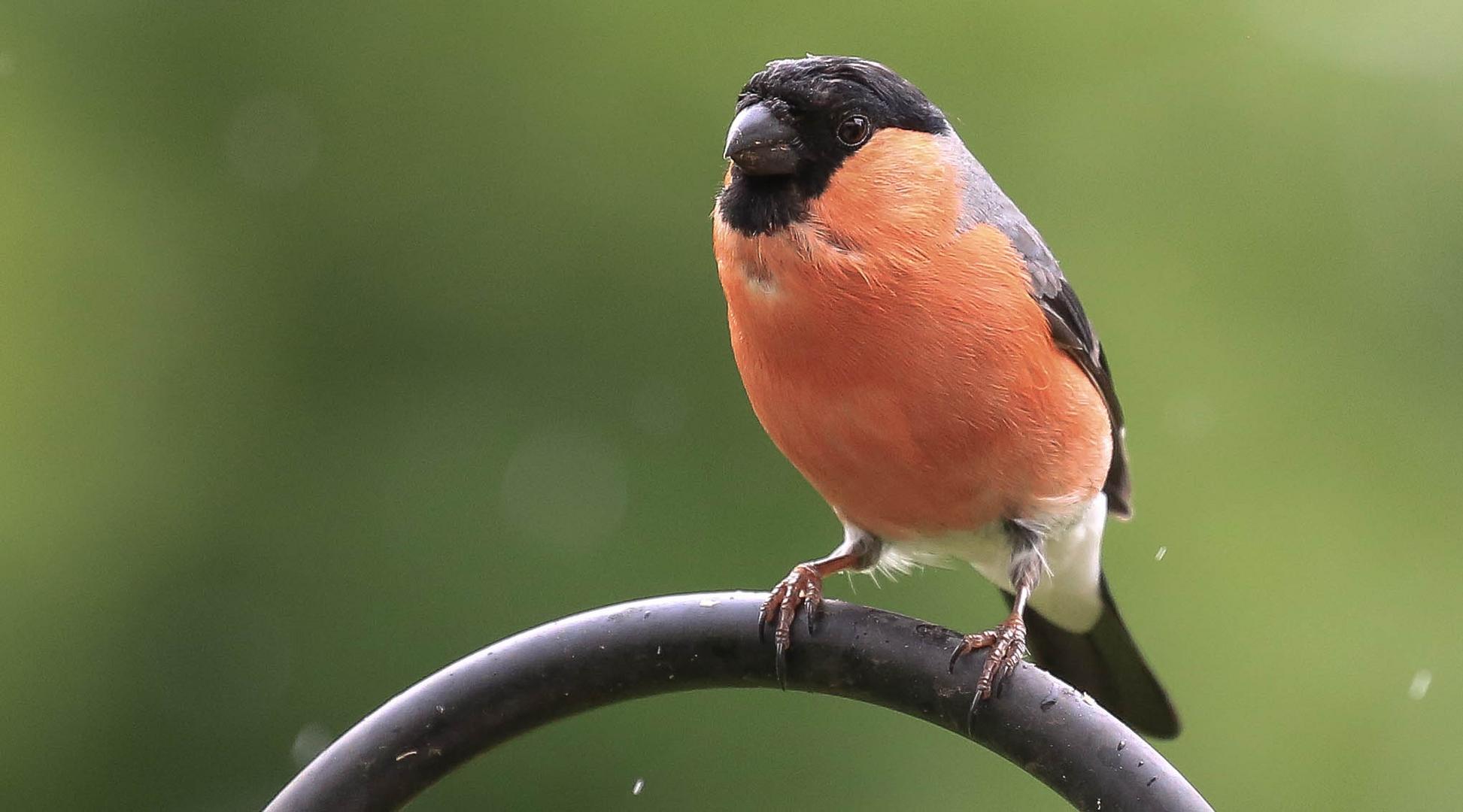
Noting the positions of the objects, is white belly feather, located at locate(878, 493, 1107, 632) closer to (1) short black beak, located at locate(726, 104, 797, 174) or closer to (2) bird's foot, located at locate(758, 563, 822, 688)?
(2) bird's foot, located at locate(758, 563, 822, 688)

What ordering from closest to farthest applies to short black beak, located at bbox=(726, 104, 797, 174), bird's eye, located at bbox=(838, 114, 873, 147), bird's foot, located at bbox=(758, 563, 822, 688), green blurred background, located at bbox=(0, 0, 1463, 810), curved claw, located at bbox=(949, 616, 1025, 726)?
curved claw, located at bbox=(949, 616, 1025, 726), bird's foot, located at bbox=(758, 563, 822, 688), short black beak, located at bbox=(726, 104, 797, 174), bird's eye, located at bbox=(838, 114, 873, 147), green blurred background, located at bbox=(0, 0, 1463, 810)

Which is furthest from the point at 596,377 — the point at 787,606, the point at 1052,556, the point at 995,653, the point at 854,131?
the point at 995,653

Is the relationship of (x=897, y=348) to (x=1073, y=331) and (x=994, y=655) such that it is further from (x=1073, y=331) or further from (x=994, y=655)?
(x=1073, y=331)

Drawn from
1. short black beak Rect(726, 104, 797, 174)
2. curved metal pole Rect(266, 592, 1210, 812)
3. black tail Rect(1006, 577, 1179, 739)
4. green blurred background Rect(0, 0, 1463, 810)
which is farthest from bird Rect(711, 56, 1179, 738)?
green blurred background Rect(0, 0, 1463, 810)

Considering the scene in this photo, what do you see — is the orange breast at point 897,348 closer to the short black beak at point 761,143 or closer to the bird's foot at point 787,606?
the short black beak at point 761,143

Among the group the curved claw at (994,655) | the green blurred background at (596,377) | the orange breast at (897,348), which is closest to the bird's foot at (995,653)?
the curved claw at (994,655)

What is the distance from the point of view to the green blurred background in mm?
6090

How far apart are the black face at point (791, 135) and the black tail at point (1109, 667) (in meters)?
1.16

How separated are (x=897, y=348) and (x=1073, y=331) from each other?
848 mm

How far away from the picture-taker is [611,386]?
20.9 feet

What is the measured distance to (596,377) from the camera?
6426 mm

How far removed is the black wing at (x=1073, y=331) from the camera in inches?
136

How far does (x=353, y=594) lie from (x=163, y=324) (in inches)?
57.0

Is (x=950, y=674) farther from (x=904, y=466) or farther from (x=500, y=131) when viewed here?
(x=500, y=131)
